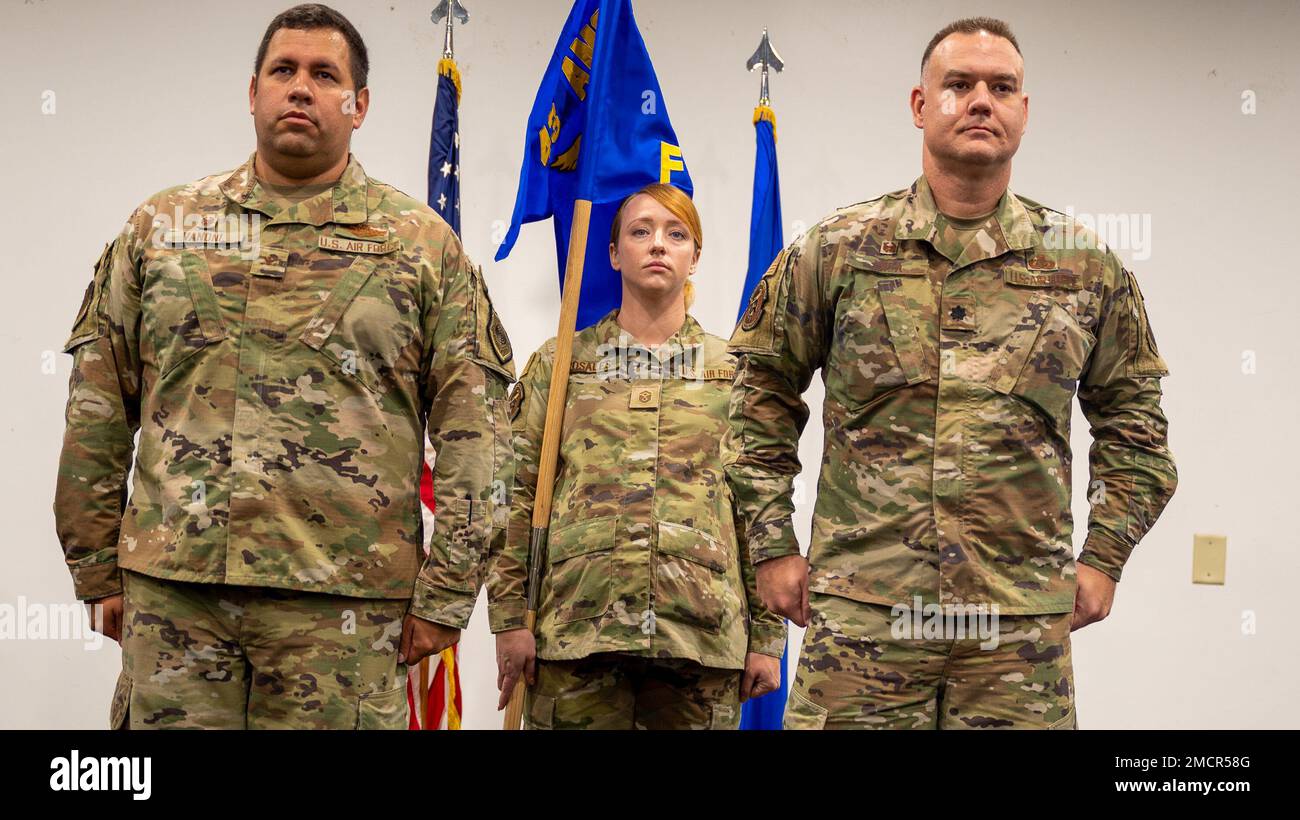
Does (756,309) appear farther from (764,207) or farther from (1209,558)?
(1209,558)

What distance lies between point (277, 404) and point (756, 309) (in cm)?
79

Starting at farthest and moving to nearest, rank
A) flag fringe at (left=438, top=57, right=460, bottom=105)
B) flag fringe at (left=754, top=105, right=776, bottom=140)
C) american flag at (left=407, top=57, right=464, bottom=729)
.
Answer: 1. flag fringe at (left=754, top=105, right=776, bottom=140)
2. flag fringe at (left=438, top=57, right=460, bottom=105)
3. american flag at (left=407, top=57, right=464, bottom=729)

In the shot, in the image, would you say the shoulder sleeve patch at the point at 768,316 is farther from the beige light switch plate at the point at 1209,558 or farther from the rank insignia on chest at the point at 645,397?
the beige light switch plate at the point at 1209,558

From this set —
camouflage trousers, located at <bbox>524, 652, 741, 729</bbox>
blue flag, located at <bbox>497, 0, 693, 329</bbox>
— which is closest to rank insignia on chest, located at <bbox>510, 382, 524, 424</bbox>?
blue flag, located at <bbox>497, 0, 693, 329</bbox>

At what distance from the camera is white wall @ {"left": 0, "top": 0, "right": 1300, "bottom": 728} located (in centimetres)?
374

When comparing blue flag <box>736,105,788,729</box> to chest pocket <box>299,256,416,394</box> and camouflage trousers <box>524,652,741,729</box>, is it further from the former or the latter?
chest pocket <box>299,256,416,394</box>

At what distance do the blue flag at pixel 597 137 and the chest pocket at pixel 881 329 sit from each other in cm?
123

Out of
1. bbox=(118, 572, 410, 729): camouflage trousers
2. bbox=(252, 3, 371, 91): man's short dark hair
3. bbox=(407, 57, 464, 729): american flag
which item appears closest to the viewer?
bbox=(118, 572, 410, 729): camouflage trousers

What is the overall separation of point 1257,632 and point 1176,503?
45 centimetres

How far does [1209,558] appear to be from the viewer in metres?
3.92

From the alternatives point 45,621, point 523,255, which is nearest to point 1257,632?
point 523,255

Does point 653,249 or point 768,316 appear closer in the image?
point 768,316

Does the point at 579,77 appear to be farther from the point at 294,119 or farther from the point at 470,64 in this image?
the point at 294,119

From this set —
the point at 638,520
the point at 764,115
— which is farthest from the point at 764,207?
the point at 638,520
